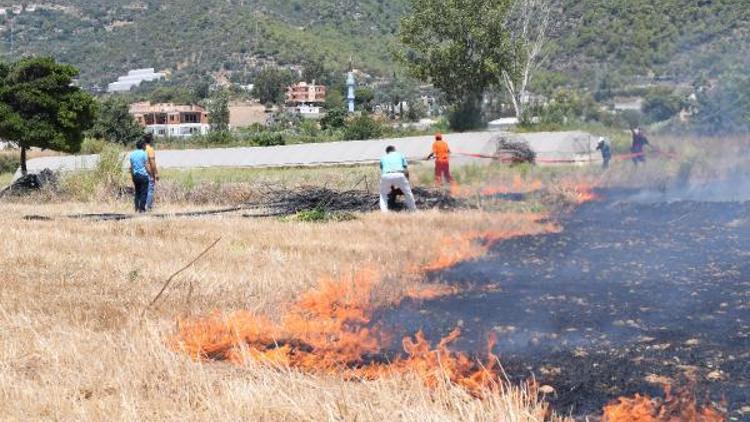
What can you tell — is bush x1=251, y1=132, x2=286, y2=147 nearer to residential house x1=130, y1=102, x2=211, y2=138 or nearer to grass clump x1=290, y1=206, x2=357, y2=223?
grass clump x1=290, y1=206, x2=357, y2=223

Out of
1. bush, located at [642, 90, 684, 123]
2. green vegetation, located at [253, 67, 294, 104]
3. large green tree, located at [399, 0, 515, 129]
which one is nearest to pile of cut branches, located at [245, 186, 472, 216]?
bush, located at [642, 90, 684, 123]

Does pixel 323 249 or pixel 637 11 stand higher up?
pixel 637 11

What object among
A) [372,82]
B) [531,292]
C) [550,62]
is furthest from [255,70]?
[531,292]

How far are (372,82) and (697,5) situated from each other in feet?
362

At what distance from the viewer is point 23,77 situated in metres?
27.0

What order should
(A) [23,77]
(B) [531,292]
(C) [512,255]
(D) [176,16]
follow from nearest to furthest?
(B) [531,292] < (C) [512,255] < (A) [23,77] < (D) [176,16]

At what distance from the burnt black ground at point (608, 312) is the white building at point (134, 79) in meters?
116

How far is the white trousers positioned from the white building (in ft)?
361

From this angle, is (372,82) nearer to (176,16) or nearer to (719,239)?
(176,16)

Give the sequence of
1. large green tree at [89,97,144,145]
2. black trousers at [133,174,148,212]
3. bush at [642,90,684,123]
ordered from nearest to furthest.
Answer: bush at [642,90,684,123], black trousers at [133,174,148,212], large green tree at [89,97,144,145]

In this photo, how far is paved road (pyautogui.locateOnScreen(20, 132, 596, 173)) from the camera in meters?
26.8

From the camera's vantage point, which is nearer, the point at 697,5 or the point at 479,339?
the point at 479,339

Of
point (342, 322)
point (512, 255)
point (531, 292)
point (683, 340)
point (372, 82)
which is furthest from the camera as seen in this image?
point (372, 82)

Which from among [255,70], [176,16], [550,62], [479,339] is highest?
[176,16]
